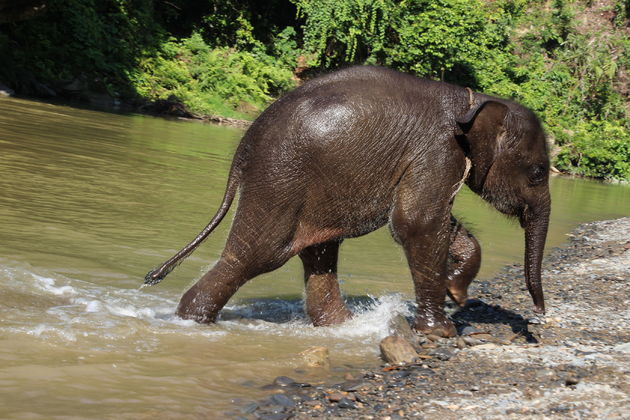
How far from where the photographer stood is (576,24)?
36.3 m

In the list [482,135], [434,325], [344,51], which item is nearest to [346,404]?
[434,325]

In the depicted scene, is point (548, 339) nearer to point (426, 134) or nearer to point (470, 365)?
point (470, 365)

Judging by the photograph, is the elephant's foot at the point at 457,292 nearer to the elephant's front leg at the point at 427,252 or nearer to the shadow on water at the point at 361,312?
the shadow on water at the point at 361,312

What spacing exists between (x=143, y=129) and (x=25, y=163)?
8.21m

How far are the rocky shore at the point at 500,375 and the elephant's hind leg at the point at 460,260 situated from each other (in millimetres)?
347

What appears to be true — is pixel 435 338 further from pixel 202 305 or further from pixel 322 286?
pixel 202 305

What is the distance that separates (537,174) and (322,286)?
1.92m

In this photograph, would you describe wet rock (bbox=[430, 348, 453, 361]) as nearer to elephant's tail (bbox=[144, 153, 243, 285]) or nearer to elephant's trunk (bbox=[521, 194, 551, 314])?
elephant's trunk (bbox=[521, 194, 551, 314])

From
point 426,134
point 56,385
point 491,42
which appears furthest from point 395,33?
point 56,385

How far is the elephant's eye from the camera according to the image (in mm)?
6301

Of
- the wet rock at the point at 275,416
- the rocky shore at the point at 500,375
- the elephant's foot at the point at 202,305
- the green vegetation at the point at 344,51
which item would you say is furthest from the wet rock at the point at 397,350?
the green vegetation at the point at 344,51

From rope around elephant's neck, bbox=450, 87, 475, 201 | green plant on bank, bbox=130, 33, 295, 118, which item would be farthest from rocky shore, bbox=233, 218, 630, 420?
green plant on bank, bbox=130, 33, 295, 118

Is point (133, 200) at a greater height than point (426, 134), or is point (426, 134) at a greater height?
point (426, 134)

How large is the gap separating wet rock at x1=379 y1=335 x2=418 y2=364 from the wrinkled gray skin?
62 centimetres
